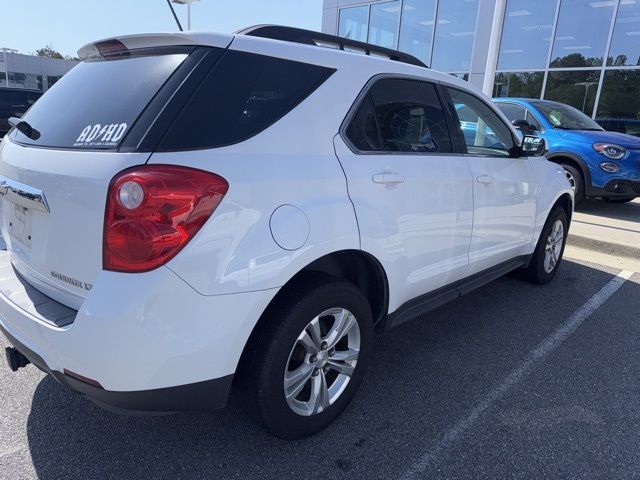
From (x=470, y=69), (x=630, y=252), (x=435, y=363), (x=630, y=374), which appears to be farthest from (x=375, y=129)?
(x=470, y=69)

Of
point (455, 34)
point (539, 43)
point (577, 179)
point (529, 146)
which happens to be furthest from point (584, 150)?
point (455, 34)

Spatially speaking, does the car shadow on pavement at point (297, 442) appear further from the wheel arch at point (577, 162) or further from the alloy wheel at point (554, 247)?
the wheel arch at point (577, 162)

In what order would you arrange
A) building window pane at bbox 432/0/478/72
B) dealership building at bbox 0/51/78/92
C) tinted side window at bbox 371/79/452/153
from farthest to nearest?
dealership building at bbox 0/51/78/92, building window pane at bbox 432/0/478/72, tinted side window at bbox 371/79/452/153

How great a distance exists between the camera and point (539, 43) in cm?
1389

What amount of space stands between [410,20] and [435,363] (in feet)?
51.3

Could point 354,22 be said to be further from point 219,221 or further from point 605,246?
point 219,221

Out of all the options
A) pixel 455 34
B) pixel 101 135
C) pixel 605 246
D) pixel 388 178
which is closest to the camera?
pixel 101 135

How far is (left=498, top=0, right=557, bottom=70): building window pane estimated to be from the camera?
539 inches

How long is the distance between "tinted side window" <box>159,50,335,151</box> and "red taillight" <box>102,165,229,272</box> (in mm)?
128

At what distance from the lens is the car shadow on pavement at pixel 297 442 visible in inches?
86.7

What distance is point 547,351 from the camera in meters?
3.43

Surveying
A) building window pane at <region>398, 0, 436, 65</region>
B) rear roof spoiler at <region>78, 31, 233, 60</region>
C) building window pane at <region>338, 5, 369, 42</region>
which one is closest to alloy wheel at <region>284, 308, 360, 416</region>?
rear roof spoiler at <region>78, 31, 233, 60</region>

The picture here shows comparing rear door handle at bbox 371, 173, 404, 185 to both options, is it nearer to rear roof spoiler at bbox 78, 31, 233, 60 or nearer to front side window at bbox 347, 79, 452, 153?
front side window at bbox 347, 79, 452, 153

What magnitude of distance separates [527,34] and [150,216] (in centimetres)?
1507
